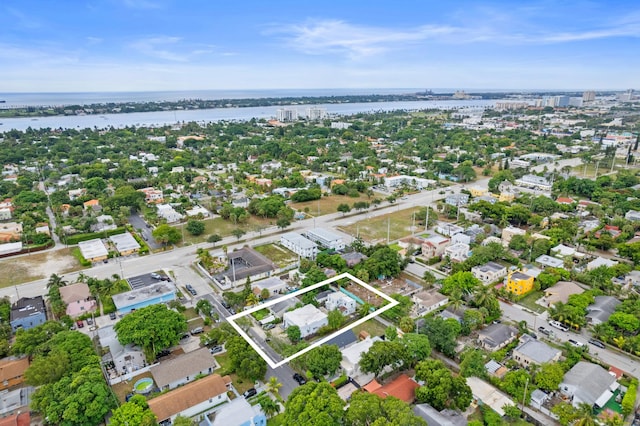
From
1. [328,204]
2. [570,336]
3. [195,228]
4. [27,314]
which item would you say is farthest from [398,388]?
[328,204]

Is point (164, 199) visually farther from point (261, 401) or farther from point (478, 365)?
point (478, 365)

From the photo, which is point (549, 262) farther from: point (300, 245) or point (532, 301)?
point (300, 245)

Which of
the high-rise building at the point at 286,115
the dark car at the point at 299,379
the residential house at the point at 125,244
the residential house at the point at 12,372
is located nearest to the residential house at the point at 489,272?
the dark car at the point at 299,379

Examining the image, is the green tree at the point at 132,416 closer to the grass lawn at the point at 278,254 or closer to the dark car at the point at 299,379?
the dark car at the point at 299,379

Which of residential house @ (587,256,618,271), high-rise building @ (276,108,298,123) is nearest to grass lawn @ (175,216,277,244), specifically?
residential house @ (587,256,618,271)

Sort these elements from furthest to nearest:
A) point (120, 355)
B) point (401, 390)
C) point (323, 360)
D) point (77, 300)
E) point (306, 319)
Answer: point (77, 300) → point (306, 319) → point (120, 355) → point (323, 360) → point (401, 390)

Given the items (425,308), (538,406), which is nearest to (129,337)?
(425,308)

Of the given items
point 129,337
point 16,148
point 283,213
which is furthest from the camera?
point 16,148
